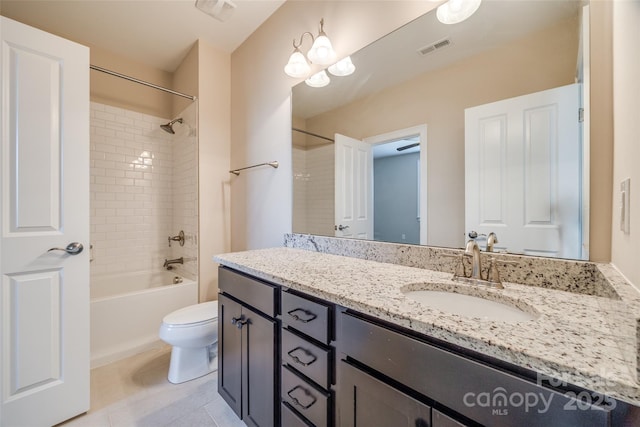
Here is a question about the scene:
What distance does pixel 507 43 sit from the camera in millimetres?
998

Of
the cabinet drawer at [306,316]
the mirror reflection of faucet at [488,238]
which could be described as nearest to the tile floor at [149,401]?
the cabinet drawer at [306,316]

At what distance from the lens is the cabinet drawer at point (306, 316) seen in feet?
2.72

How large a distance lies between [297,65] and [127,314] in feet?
7.52

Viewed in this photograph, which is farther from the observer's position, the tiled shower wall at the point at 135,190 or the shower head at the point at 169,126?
the shower head at the point at 169,126

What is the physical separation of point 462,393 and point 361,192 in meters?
1.10

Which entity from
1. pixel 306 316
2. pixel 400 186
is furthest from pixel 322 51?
pixel 306 316

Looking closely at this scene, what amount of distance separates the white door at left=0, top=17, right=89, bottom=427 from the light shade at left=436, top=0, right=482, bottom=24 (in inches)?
73.2

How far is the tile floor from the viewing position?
1377 millimetres

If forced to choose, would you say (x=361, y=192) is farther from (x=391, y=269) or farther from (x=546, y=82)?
Result: (x=546, y=82)

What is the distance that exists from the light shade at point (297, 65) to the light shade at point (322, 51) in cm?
11

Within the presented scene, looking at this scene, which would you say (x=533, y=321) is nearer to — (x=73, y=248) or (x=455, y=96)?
(x=455, y=96)

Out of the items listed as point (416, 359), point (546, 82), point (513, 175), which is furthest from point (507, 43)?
point (416, 359)

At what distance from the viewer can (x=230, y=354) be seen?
4.35ft

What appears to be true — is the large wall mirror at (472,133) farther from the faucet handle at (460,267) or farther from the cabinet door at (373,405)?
the cabinet door at (373,405)
